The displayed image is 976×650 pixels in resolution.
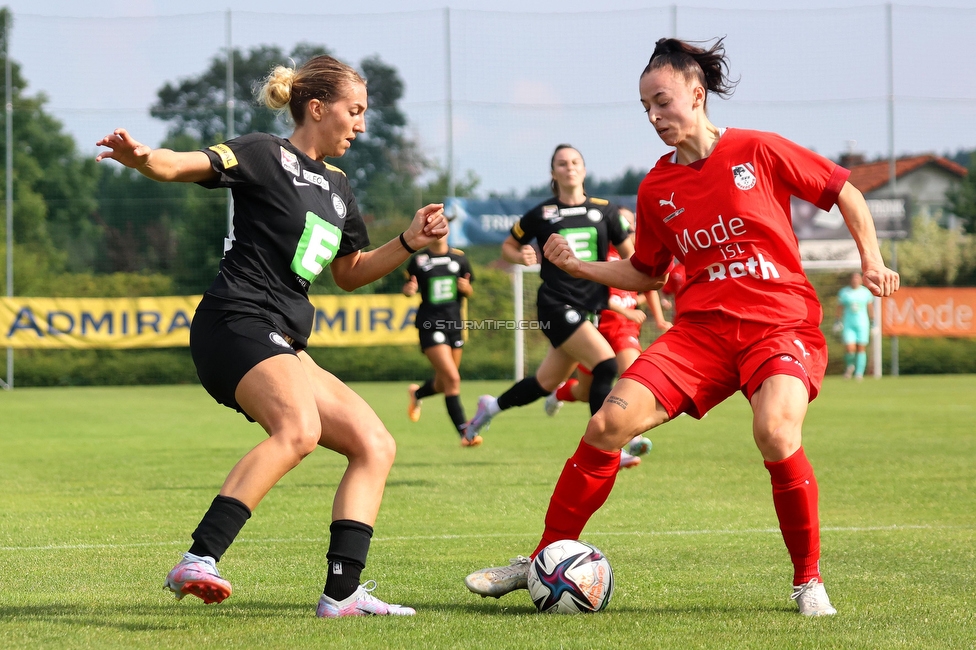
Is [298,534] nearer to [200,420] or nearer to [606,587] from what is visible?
[606,587]

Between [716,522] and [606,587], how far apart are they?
232cm

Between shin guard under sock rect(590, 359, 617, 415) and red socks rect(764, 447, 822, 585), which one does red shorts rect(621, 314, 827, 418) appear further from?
shin guard under sock rect(590, 359, 617, 415)

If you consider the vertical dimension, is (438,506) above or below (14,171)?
below

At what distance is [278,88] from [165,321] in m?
19.1

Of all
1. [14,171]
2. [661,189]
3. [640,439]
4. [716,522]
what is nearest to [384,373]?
[14,171]

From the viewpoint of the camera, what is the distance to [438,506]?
279 inches

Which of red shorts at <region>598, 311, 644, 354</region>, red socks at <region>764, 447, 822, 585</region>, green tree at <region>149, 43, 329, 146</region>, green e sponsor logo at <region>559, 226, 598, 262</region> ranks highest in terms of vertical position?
green tree at <region>149, 43, 329, 146</region>

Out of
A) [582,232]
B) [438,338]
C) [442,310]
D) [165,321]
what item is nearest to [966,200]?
[165,321]

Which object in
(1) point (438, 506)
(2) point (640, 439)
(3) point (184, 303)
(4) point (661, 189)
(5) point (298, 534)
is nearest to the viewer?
(4) point (661, 189)

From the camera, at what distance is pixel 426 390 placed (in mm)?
12828

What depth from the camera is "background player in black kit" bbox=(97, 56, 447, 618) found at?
394cm

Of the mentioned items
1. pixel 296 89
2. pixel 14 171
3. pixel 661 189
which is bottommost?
pixel 661 189

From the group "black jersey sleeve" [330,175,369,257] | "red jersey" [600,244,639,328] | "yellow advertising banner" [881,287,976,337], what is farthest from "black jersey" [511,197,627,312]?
"yellow advertising banner" [881,287,976,337]

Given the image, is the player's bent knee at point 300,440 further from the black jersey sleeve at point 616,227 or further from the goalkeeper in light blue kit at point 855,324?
the goalkeeper in light blue kit at point 855,324
